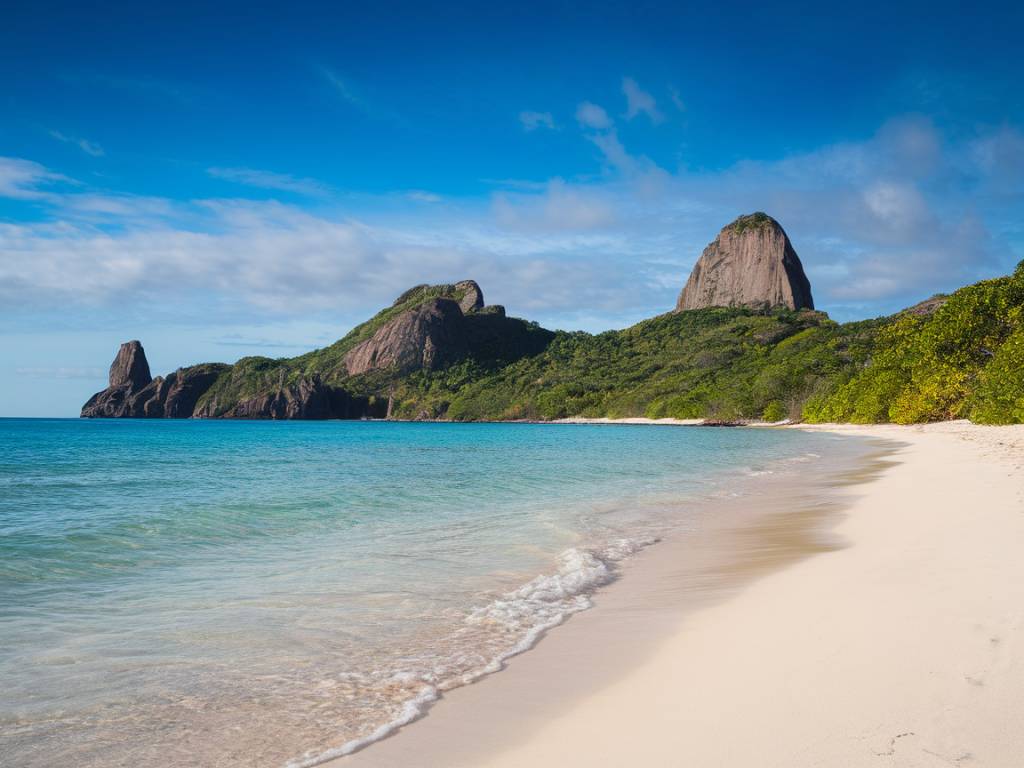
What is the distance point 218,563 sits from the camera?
10.4 meters

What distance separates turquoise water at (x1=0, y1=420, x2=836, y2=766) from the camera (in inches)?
180

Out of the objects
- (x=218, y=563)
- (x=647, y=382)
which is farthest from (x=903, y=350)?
(x=647, y=382)

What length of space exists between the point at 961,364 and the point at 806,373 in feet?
189

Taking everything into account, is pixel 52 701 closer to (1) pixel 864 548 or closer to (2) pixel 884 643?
(2) pixel 884 643

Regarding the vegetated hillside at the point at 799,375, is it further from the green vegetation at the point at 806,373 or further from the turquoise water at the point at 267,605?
the turquoise water at the point at 267,605

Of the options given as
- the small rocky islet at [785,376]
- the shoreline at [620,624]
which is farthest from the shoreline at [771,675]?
the small rocky islet at [785,376]

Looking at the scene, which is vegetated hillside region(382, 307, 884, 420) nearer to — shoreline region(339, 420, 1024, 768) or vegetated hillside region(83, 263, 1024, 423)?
vegetated hillside region(83, 263, 1024, 423)

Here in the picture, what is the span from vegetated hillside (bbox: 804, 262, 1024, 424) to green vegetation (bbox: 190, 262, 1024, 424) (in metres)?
0.10

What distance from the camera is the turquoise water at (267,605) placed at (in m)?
4.57

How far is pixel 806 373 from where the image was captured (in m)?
108

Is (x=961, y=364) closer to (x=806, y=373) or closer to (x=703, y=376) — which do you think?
(x=806, y=373)

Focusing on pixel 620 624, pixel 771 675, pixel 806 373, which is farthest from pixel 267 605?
pixel 806 373

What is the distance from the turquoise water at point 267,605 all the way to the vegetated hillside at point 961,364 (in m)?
30.4

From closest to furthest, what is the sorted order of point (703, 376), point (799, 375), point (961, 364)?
point (961, 364) < point (799, 375) < point (703, 376)
